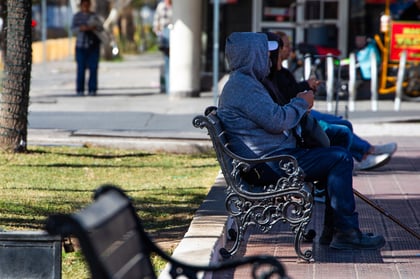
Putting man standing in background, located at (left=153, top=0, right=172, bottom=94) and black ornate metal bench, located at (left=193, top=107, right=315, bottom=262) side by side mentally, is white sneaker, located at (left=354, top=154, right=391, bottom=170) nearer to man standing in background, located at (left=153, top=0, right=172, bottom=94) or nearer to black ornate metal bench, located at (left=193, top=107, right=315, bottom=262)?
black ornate metal bench, located at (left=193, top=107, right=315, bottom=262)

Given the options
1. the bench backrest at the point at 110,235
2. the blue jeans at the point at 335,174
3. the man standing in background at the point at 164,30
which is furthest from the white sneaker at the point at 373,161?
the man standing in background at the point at 164,30

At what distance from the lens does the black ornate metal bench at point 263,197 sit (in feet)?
21.2

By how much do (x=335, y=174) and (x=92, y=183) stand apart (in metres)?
3.56

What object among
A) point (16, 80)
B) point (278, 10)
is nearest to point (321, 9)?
point (278, 10)

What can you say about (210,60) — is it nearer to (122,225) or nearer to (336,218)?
(336,218)

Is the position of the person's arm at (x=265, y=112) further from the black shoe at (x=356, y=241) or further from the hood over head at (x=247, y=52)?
the black shoe at (x=356, y=241)

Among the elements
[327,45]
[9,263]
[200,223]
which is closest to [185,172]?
[200,223]

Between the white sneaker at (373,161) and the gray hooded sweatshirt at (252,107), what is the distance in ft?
11.7

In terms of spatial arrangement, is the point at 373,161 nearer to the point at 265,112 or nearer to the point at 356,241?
the point at 356,241

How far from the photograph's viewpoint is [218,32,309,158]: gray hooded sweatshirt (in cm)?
655

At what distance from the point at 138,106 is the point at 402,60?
4439 millimetres

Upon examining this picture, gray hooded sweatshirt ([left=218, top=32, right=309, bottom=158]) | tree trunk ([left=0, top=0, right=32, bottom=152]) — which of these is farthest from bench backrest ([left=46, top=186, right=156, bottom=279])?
tree trunk ([left=0, top=0, right=32, bottom=152])

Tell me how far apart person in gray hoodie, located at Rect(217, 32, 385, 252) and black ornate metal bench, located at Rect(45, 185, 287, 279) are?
2.20 m

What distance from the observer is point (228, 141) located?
6.75 metres
